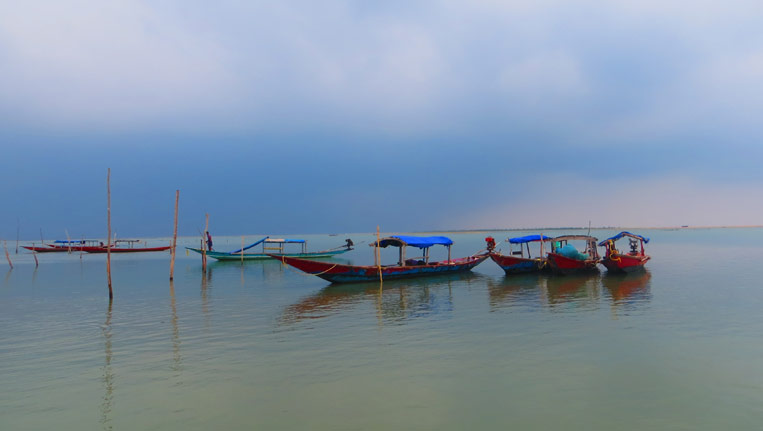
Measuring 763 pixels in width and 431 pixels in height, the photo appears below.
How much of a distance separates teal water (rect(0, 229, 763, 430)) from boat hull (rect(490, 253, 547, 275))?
9.24m

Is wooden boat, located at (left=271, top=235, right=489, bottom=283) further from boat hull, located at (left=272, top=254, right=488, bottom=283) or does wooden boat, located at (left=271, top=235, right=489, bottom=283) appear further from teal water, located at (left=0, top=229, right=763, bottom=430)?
teal water, located at (left=0, top=229, right=763, bottom=430)

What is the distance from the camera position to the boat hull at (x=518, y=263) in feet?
93.9

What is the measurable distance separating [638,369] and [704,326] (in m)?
5.91

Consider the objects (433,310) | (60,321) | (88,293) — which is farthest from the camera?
(88,293)

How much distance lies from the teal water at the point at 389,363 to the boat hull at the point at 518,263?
9243mm

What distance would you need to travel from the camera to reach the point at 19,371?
31.1ft

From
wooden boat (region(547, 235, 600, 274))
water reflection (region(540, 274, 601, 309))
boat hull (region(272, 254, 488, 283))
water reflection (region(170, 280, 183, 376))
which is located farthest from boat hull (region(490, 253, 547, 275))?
water reflection (region(170, 280, 183, 376))

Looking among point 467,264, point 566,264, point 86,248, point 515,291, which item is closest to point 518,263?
point 566,264

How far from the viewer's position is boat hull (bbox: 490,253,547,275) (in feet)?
93.9

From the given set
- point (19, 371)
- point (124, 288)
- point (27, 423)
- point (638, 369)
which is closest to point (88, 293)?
point (124, 288)

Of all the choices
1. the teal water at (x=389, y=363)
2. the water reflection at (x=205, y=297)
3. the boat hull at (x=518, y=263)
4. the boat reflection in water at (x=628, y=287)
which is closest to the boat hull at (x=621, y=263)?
the boat reflection in water at (x=628, y=287)

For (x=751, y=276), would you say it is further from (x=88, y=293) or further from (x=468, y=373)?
(x=88, y=293)

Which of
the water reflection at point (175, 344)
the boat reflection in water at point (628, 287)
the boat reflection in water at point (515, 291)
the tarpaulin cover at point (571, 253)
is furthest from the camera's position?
the tarpaulin cover at point (571, 253)

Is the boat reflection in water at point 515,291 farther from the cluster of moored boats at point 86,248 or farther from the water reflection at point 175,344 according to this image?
the cluster of moored boats at point 86,248
